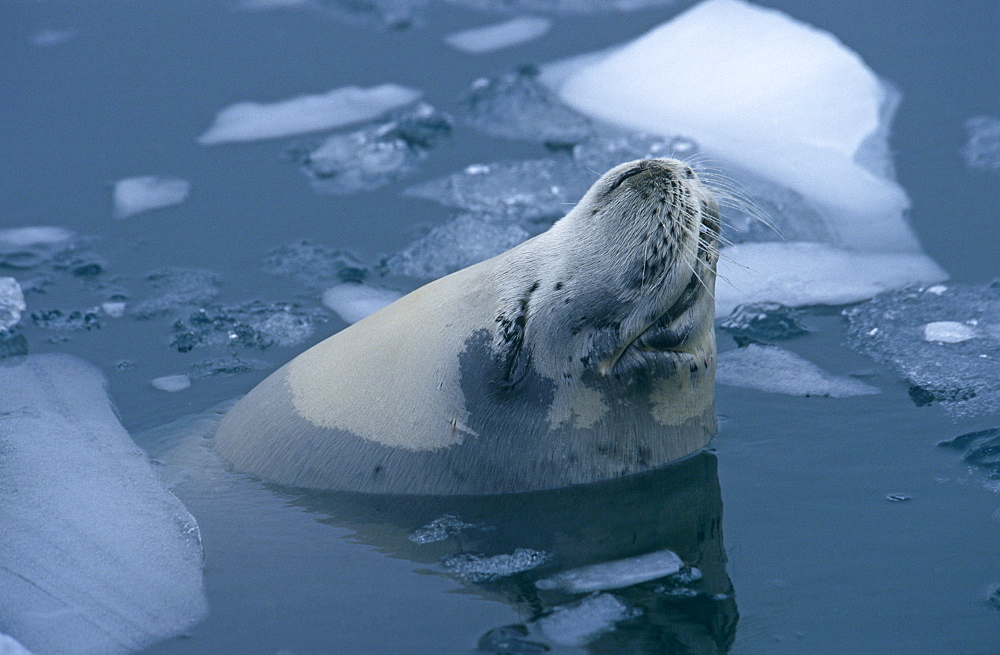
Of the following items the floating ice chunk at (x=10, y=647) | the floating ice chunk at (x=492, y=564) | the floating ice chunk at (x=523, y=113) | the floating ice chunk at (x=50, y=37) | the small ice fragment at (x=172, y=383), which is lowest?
the floating ice chunk at (x=492, y=564)

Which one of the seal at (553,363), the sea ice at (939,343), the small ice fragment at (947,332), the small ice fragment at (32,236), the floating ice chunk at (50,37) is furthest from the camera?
the floating ice chunk at (50,37)

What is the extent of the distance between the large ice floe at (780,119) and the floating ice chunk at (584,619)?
1.99 metres

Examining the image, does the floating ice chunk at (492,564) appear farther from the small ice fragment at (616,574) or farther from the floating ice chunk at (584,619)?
the floating ice chunk at (584,619)

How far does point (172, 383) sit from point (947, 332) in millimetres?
2958

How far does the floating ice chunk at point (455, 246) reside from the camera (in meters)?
5.25

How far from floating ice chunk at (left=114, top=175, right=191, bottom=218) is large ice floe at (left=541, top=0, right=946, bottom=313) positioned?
2290 mm

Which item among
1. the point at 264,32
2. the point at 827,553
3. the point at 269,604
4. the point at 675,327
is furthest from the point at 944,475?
the point at 264,32

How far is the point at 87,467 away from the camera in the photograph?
3744 mm

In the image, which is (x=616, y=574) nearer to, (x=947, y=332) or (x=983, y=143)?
(x=947, y=332)

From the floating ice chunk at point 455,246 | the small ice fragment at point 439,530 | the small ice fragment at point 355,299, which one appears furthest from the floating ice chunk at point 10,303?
the small ice fragment at point 439,530

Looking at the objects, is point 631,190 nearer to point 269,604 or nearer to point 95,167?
point 269,604

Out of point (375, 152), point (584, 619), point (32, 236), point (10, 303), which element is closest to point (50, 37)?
point (32, 236)

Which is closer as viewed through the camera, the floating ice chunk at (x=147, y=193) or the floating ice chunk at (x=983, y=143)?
the floating ice chunk at (x=983, y=143)

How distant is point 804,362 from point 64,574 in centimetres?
263
